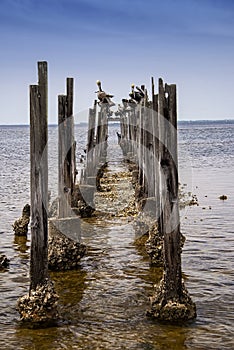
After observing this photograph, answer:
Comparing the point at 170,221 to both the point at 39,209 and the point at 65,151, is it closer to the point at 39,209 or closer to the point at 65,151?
the point at 39,209

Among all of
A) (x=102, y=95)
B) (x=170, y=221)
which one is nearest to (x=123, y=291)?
(x=170, y=221)

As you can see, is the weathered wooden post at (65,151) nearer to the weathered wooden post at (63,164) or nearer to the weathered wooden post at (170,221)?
the weathered wooden post at (63,164)

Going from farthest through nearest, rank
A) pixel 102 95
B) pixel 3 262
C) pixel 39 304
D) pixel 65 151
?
pixel 102 95
pixel 3 262
pixel 65 151
pixel 39 304

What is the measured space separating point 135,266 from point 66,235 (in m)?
1.51

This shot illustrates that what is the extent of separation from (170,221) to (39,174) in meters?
1.89

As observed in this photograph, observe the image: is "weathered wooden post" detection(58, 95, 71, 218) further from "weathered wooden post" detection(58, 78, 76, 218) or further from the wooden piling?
the wooden piling

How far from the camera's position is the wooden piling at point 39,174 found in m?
8.14

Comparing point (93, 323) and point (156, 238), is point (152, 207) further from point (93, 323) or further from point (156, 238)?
point (93, 323)

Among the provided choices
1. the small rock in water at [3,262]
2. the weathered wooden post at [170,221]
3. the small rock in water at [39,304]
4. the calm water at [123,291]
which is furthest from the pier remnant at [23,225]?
the weathered wooden post at [170,221]

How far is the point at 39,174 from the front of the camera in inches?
324

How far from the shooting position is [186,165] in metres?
36.3

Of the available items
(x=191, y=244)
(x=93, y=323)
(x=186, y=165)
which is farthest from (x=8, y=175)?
(x=93, y=323)

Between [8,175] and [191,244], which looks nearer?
[191,244]

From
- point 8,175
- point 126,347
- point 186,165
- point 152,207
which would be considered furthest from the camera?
point 186,165
